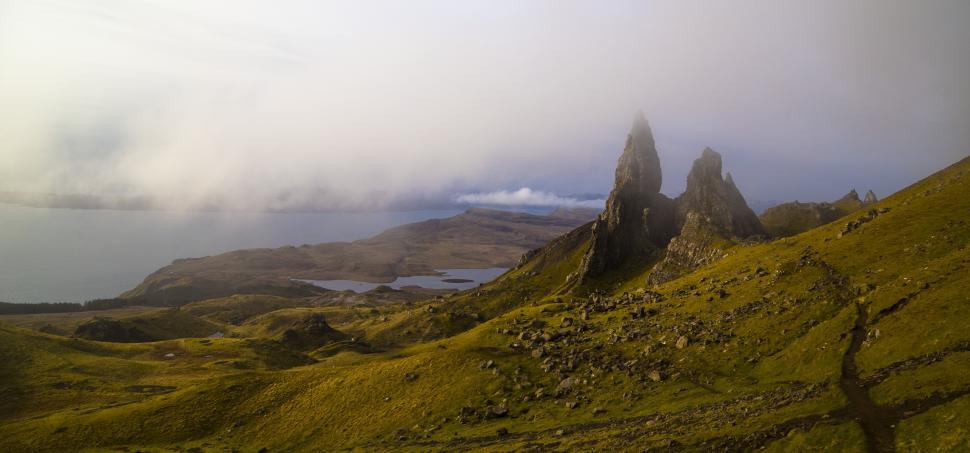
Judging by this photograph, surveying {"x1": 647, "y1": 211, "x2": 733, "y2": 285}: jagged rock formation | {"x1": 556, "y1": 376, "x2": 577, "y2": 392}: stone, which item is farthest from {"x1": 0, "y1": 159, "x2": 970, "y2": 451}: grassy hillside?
{"x1": 647, "y1": 211, "x2": 733, "y2": 285}: jagged rock formation

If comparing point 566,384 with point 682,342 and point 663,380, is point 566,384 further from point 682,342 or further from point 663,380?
point 682,342

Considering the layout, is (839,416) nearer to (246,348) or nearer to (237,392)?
(237,392)

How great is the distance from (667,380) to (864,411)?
26187 mm

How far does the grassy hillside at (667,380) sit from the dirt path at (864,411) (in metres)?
0.18

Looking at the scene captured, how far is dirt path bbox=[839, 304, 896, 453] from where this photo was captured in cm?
3669

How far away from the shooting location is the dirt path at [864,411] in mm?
36688

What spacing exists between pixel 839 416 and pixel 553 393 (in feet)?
126

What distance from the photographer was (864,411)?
41.5 meters

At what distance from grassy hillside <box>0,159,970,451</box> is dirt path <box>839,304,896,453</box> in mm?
178

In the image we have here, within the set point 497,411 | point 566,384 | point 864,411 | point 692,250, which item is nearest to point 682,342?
point 566,384

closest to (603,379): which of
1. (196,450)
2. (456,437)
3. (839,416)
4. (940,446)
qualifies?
(456,437)

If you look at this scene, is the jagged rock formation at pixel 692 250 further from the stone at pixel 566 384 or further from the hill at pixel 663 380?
the stone at pixel 566 384

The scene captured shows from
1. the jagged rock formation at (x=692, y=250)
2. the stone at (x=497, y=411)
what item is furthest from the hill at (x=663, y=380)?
Result: the jagged rock formation at (x=692, y=250)

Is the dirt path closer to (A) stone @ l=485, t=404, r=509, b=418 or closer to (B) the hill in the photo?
(B) the hill
